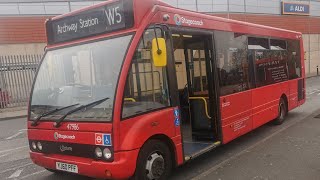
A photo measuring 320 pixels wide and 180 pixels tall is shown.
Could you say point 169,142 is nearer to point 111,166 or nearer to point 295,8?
point 111,166

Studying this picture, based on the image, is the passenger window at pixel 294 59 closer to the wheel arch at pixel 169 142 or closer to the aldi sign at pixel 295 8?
the wheel arch at pixel 169 142

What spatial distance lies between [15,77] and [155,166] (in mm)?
13473

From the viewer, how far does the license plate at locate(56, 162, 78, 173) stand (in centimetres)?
471

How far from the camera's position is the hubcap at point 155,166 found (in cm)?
482

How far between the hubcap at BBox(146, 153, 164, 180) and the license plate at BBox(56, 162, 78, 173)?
3.23 ft

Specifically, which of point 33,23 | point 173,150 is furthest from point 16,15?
point 173,150

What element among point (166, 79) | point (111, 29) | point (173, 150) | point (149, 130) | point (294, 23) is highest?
point (294, 23)

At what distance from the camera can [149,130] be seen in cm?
474

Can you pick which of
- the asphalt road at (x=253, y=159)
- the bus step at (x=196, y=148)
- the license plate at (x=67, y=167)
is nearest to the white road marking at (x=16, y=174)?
the asphalt road at (x=253, y=159)

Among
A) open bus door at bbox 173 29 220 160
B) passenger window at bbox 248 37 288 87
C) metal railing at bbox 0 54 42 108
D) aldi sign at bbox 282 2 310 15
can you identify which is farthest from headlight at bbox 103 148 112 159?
aldi sign at bbox 282 2 310 15

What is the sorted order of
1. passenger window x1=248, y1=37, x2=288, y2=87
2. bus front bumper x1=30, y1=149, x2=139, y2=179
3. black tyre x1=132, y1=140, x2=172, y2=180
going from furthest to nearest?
passenger window x1=248, y1=37, x2=288, y2=87
black tyre x1=132, y1=140, x2=172, y2=180
bus front bumper x1=30, y1=149, x2=139, y2=179

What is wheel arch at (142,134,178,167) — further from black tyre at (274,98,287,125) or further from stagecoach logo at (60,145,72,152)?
black tyre at (274,98,287,125)

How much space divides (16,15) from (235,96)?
1729 centimetres

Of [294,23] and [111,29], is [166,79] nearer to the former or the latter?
[111,29]
